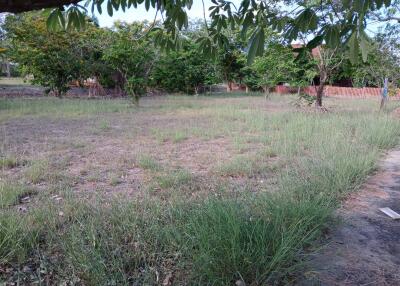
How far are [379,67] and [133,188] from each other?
11.4 metres

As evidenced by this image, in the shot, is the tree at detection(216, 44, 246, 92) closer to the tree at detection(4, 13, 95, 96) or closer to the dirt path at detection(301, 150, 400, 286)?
the tree at detection(4, 13, 95, 96)

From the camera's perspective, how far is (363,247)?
256cm

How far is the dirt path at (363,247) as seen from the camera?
2.17m

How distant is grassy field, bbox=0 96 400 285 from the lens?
81.9 inches

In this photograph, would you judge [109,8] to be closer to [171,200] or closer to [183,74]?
[171,200]

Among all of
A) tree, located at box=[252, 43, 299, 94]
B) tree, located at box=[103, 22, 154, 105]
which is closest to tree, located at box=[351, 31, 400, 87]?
tree, located at box=[252, 43, 299, 94]

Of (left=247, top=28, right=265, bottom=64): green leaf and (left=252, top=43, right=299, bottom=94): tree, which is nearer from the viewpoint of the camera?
(left=247, top=28, right=265, bottom=64): green leaf

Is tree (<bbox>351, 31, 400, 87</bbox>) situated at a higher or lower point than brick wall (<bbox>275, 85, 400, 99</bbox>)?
higher

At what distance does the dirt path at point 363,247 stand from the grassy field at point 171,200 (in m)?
0.12

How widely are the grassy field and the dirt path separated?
0.38 feet

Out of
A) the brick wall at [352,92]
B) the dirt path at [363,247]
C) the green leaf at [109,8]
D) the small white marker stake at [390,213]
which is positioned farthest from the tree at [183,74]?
the green leaf at [109,8]

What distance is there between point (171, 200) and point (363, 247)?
5.30ft

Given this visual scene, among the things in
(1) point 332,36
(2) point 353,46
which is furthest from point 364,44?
(1) point 332,36

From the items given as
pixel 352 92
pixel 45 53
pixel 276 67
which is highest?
pixel 45 53
